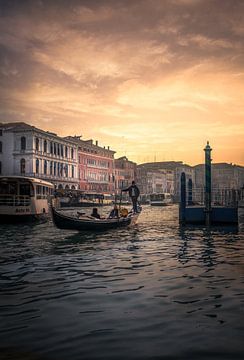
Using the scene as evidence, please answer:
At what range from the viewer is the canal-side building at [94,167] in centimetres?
5800

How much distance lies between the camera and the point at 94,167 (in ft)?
203

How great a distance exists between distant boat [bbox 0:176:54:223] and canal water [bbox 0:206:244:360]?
958 centimetres

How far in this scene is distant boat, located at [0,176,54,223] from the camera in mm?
18359

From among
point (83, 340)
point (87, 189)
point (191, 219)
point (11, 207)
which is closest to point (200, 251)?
point (83, 340)

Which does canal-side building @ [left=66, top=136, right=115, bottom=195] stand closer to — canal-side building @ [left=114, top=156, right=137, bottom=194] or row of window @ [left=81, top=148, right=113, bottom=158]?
row of window @ [left=81, top=148, right=113, bottom=158]

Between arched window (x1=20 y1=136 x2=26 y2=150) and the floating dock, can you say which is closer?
the floating dock

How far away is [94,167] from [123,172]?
1392 cm

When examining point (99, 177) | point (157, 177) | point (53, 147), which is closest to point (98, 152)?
point (99, 177)

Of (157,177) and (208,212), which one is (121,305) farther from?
(157,177)

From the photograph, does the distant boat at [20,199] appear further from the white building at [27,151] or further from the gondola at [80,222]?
the white building at [27,151]

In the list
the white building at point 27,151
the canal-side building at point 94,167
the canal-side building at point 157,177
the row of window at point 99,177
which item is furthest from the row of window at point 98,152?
the canal-side building at point 157,177

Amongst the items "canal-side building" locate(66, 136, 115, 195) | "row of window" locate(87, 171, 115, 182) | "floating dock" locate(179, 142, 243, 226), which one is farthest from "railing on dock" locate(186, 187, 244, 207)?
"row of window" locate(87, 171, 115, 182)

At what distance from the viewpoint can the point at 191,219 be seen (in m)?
17.2

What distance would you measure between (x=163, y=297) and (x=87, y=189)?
178ft
